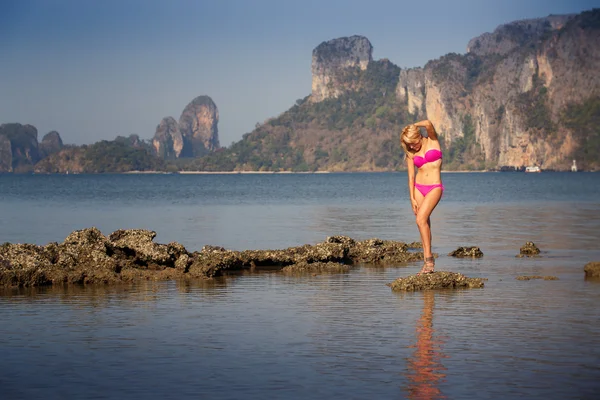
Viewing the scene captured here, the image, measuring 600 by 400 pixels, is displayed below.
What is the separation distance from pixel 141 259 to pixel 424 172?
673 cm

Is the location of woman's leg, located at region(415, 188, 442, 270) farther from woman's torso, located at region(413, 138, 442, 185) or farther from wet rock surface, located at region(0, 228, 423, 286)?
wet rock surface, located at region(0, 228, 423, 286)

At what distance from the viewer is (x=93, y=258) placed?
1762 cm

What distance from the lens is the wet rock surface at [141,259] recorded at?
664 inches

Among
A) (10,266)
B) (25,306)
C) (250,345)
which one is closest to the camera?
(250,345)

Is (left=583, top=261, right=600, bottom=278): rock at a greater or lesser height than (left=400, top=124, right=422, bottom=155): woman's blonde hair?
lesser

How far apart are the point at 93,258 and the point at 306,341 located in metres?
7.58

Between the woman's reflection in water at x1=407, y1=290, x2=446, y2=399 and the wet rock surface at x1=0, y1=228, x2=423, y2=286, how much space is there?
6.91 m

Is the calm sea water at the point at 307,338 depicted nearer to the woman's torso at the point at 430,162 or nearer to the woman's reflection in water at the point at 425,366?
the woman's reflection in water at the point at 425,366

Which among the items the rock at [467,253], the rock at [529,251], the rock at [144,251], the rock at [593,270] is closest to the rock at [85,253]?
the rock at [144,251]

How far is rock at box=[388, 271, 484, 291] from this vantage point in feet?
50.5

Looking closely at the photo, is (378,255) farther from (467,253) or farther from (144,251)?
(144,251)

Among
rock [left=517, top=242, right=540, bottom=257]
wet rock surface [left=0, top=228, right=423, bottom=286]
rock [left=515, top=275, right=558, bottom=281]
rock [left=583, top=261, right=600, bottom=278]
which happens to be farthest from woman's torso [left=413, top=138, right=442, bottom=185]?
rock [left=517, top=242, right=540, bottom=257]

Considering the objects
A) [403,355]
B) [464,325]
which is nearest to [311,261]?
[464,325]

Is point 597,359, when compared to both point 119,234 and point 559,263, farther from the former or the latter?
point 119,234
